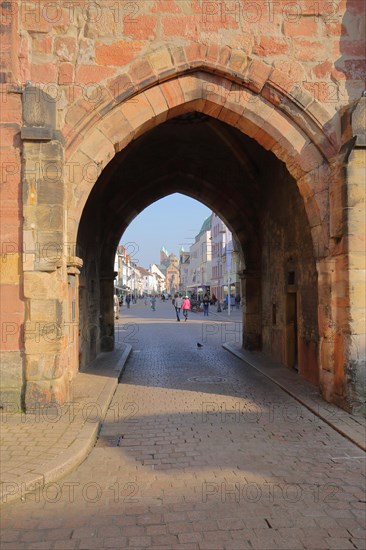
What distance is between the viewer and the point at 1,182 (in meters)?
6.27

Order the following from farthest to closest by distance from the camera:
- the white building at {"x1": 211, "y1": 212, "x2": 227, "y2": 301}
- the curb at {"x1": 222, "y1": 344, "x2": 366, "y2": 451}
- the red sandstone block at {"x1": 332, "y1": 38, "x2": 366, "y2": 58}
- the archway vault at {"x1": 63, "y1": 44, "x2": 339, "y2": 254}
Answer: the white building at {"x1": 211, "y1": 212, "x2": 227, "y2": 301} < the red sandstone block at {"x1": 332, "y1": 38, "x2": 366, "y2": 58} < the archway vault at {"x1": 63, "y1": 44, "x2": 339, "y2": 254} < the curb at {"x1": 222, "y1": 344, "x2": 366, "y2": 451}

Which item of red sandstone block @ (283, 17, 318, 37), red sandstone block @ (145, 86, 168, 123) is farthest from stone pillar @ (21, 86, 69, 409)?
red sandstone block @ (283, 17, 318, 37)

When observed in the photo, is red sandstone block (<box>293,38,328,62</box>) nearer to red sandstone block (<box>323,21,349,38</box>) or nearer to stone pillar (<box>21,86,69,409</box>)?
red sandstone block (<box>323,21,349,38</box>)

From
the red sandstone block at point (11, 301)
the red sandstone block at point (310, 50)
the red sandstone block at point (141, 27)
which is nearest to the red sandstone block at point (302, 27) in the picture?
the red sandstone block at point (310, 50)

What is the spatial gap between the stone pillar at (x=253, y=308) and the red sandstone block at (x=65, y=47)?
7.72 m

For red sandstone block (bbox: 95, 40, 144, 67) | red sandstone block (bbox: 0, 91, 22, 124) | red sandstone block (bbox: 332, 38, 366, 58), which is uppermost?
red sandstone block (bbox: 332, 38, 366, 58)

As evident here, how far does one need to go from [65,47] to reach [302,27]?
3.53 meters

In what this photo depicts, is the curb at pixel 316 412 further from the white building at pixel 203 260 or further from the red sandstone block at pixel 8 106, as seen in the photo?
the white building at pixel 203 260

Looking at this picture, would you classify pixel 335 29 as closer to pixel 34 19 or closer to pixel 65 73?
pixel 65 73

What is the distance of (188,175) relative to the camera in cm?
1375

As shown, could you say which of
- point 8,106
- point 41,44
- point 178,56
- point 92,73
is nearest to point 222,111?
point 178,56

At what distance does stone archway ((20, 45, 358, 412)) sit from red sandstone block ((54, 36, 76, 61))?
2.36ft

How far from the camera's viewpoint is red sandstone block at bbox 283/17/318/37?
7008 millimetres

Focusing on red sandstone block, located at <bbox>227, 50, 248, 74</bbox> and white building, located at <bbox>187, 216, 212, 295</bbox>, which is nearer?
red sandstone block, located at <bbox>227, 50, 248, 74</bbox>
